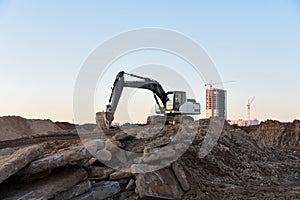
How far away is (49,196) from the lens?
17.5 feet

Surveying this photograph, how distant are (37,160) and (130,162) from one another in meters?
2.09

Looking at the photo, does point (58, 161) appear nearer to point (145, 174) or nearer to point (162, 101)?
point (145, 174)

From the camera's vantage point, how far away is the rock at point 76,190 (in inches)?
222

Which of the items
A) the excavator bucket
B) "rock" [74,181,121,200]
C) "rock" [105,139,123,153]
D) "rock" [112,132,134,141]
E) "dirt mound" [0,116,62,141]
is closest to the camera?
"rock" [74,181,121,200]

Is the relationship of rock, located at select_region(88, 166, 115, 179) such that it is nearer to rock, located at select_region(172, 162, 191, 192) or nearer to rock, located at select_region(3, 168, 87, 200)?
rock, located at select_region(3, 168, 87, 200)

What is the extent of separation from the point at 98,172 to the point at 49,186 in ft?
3.86

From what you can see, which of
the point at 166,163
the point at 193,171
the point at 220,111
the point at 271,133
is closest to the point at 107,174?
the point at 166,163

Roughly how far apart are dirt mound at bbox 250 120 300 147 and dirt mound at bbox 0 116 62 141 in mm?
15552

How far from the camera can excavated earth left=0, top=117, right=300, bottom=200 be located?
18.5 feet

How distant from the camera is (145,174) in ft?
21.2

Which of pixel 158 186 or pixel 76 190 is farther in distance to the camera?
pixel 158 186

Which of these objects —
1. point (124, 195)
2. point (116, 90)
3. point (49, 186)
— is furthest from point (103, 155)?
point (116, 90)

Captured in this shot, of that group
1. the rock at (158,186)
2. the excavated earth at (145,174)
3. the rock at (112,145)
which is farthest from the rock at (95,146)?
the rock at (158,186)

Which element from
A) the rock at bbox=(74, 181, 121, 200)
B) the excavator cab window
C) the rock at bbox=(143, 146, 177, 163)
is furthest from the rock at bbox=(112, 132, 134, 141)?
the excavator cab window
